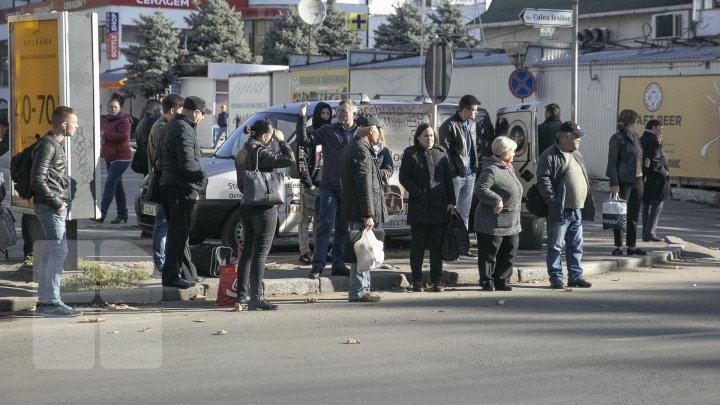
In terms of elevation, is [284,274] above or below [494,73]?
below

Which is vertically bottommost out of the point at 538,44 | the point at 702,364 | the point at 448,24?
the point at 702,364

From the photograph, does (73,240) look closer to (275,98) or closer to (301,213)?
(301,213)

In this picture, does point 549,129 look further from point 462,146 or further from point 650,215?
point 462,146

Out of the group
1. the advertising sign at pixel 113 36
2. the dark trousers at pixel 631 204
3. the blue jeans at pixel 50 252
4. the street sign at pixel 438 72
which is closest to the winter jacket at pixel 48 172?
the blue jeans at pixel 50 252

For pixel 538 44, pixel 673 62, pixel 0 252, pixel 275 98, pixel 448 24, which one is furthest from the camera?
pixel 448 24

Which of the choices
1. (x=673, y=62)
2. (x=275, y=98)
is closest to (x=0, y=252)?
(x=673, y=62)

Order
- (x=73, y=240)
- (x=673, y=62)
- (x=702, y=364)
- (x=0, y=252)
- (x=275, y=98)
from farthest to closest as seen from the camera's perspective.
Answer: (x=275, y=98) → (x=673, y=62) → (x=0, y=252) → (x=73, y=240) → (x=702, y=364)

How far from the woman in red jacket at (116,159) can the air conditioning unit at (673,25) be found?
21206mm

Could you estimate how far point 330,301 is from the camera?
35.6 ft

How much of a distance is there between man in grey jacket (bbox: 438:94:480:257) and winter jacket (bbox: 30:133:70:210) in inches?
187

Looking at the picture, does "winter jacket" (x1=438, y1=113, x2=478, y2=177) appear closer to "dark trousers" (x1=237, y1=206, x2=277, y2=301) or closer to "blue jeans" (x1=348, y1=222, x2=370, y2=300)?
"blue jeans" (x1=348, y1=222, x2=370, y2=300)

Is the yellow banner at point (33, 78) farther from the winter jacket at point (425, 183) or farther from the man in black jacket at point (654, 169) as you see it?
the man in black jacket at point (654, 169)

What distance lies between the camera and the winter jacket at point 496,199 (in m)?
11.4

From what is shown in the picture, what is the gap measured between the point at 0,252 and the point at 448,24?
47.6 meters
